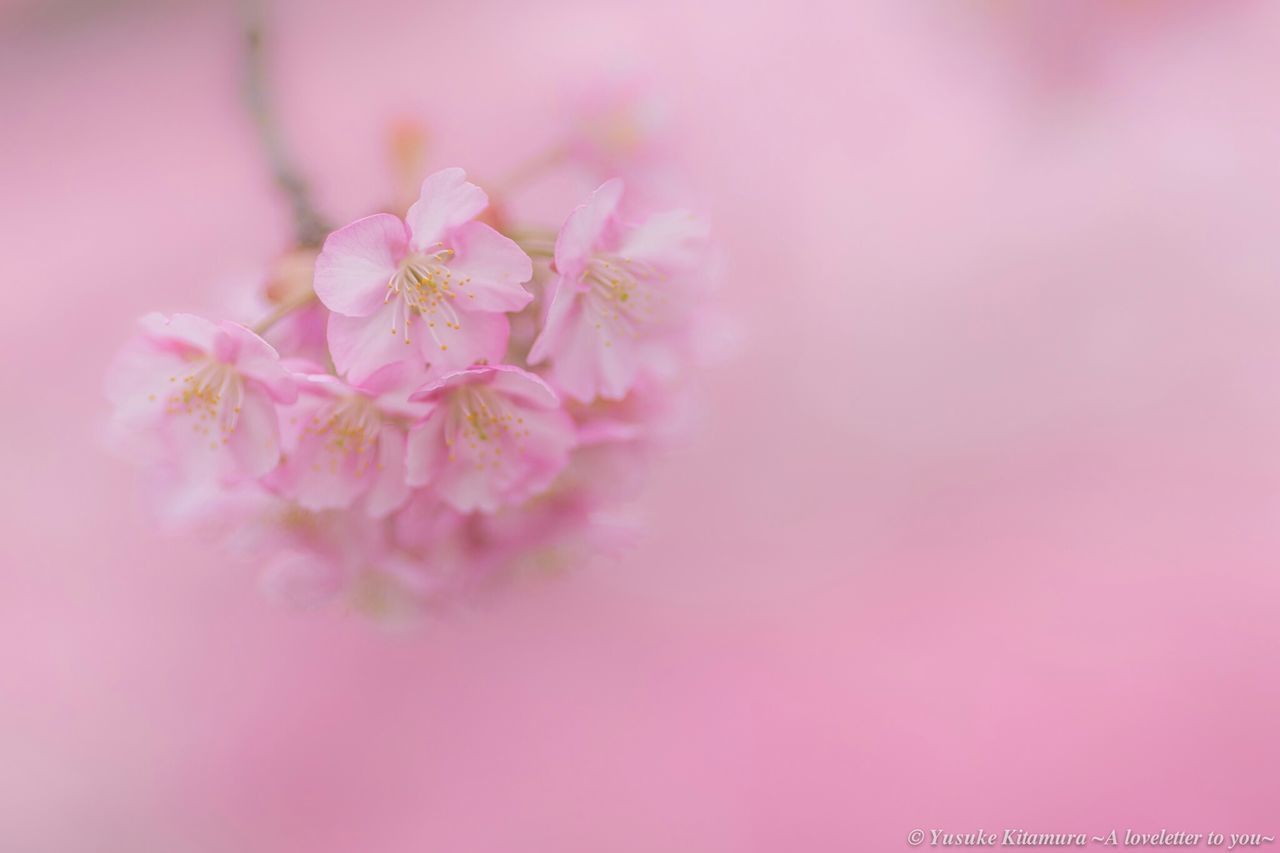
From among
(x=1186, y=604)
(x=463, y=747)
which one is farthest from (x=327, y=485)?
(x=1186, y=604)

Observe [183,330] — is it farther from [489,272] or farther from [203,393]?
[489,272]

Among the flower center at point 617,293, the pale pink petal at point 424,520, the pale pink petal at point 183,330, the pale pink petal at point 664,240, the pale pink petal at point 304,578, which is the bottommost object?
the pale pink petal at point 304,578

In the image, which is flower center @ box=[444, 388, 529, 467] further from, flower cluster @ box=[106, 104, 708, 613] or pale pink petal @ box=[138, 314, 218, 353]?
pale pink petal @ box=[138, 314, 218, 353]

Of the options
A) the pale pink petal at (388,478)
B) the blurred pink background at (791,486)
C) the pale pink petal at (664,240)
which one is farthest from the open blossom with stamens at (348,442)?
the blurred pink background at (791,486)

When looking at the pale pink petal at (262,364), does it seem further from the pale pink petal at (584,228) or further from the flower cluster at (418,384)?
the pale pink petal at (584,228)

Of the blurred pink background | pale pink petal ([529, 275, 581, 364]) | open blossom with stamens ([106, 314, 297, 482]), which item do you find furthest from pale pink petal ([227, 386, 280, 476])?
the blurred pink background

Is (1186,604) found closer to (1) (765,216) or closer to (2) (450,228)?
(1) (765,216)
